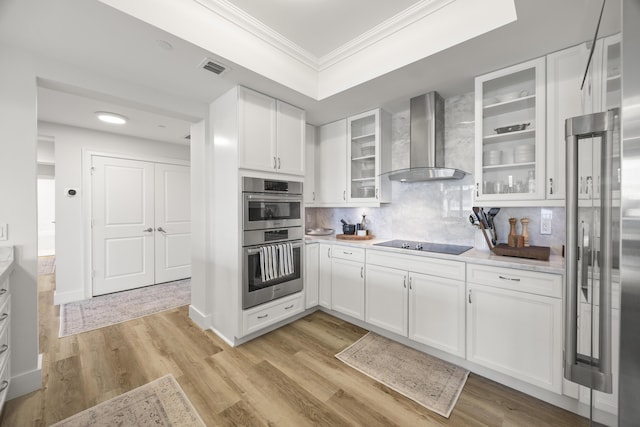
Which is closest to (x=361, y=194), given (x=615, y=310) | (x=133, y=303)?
(x=615, y=310)

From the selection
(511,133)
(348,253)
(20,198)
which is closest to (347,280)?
(348,253)

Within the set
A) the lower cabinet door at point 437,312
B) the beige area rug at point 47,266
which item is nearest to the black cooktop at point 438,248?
the lower cabinet door at point 437,312

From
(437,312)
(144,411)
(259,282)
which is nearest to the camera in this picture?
(144,411)

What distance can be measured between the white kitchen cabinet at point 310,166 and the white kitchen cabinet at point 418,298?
120 centimetres

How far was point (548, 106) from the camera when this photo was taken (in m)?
1.85

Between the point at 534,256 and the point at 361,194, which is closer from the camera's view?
the point at 534,256

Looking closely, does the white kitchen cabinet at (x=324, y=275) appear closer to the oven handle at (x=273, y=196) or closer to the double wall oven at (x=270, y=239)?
the double wall oven at (x=270, y=239)

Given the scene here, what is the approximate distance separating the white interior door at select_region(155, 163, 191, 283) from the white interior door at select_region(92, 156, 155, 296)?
11 cm

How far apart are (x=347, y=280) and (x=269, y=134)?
1769mm

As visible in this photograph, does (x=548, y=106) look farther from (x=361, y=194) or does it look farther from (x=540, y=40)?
(x=361, y=194)

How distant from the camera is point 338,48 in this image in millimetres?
2363

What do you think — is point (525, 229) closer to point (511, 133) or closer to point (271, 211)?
point (511, 133)

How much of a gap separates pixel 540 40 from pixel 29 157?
12.0 ft

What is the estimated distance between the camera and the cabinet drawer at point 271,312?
7.91ft
